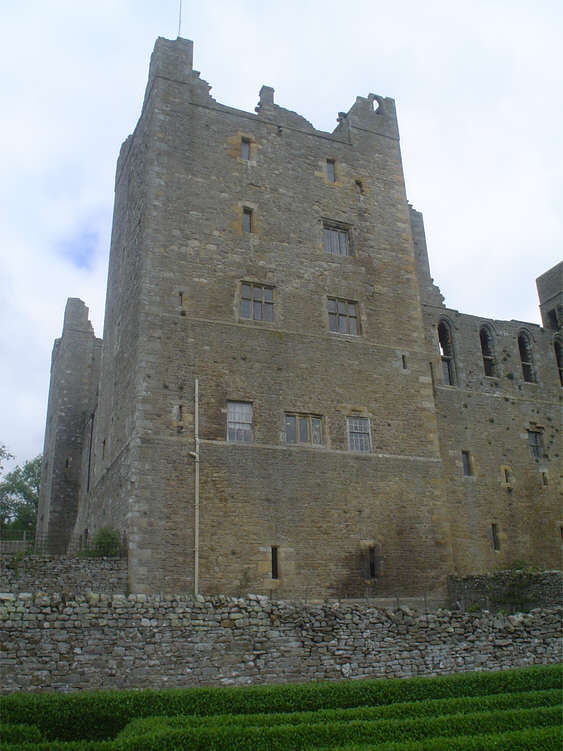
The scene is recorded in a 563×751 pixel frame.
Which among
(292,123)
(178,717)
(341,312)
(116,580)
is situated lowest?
(178,717)

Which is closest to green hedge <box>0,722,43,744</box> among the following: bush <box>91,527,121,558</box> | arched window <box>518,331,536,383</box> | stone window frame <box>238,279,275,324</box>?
bush <box>91,527,121,558</box>

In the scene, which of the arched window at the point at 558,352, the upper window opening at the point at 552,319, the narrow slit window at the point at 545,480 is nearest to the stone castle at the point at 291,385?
the narrow slit window at the point at 545,480

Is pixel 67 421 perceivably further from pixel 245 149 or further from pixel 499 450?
pixel 499 450

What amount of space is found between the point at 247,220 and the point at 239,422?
25.7 ft

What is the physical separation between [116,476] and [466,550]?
43.7 feet

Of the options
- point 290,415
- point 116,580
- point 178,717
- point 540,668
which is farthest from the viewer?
point 290,415

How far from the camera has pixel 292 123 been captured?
28.8 metres

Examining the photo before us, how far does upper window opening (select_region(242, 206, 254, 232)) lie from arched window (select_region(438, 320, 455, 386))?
9909 mm

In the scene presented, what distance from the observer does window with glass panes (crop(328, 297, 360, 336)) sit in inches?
1032

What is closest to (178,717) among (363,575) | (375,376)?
(363,575)

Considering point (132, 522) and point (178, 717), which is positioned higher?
point (132, 522)

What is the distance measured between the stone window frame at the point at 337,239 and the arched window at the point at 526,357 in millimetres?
10276

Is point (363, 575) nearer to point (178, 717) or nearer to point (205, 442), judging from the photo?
point (205, 442)

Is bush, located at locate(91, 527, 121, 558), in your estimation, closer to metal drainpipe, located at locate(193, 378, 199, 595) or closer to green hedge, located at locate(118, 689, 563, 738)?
metal drainpipe, located at locate(193, 378, 199, 595)
